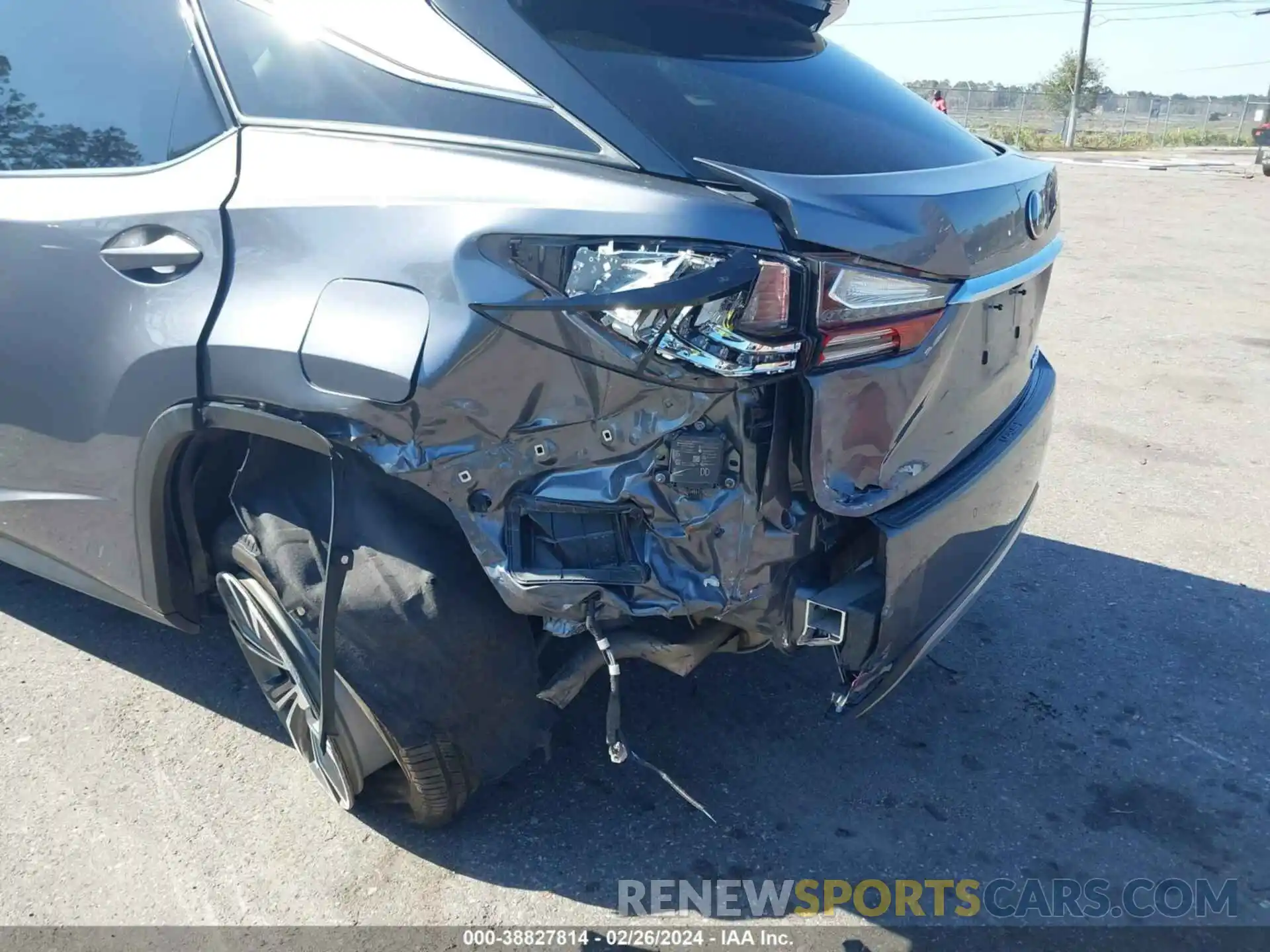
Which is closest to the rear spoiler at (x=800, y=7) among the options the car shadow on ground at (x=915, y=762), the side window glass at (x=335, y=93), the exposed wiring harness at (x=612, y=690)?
the side window glass at (x=335, y=93)

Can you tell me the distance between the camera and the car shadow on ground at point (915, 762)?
8.29 feet

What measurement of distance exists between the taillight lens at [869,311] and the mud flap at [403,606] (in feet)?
2.98

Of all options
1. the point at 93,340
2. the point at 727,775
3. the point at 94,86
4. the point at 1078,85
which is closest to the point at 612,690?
the point at 727,775

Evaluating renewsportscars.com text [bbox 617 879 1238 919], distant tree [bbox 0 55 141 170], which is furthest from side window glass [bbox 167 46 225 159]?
renewsportscars.com text [bbox 617 879 1238 919]

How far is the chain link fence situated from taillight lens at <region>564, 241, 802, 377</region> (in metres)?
42.4

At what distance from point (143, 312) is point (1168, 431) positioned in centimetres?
482

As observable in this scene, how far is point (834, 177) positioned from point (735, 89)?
36 cm

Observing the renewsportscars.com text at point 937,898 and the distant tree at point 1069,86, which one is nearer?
the renewsportscars.com text at point 937,898

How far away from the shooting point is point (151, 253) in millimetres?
2344

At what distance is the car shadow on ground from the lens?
8.29 feet

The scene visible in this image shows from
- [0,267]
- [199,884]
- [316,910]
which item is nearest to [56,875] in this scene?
[199,884]

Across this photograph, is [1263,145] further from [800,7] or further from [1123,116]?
[1123,116]

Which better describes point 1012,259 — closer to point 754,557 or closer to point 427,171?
point 754,557

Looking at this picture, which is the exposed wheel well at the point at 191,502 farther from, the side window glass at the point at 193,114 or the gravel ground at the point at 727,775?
the side window glass at the point at 193,114
